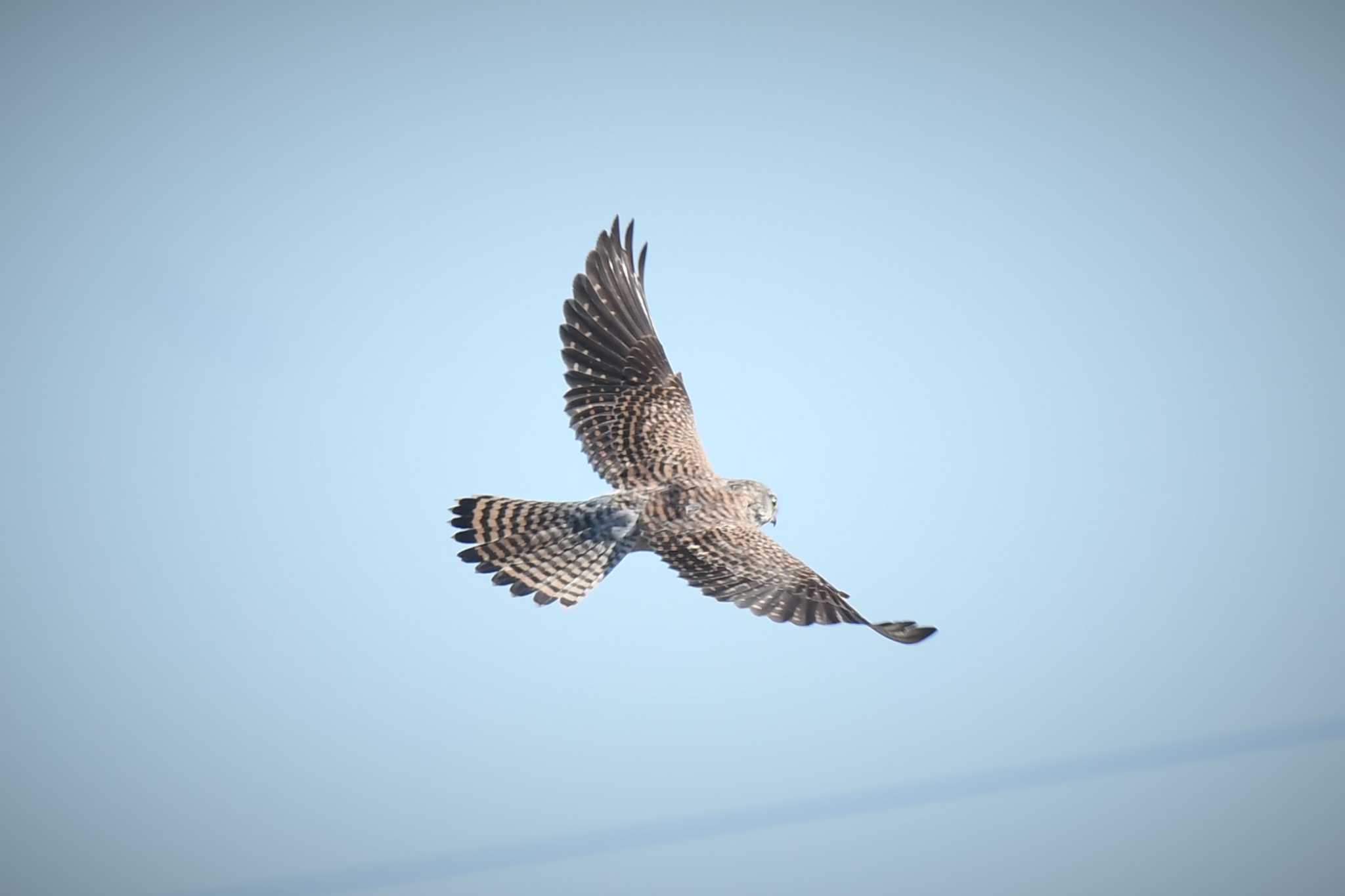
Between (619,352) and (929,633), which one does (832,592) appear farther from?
(619,352)

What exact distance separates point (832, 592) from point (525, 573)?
2.44 metres

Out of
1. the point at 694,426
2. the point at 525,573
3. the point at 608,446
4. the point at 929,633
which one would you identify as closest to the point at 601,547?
the point at 525,573

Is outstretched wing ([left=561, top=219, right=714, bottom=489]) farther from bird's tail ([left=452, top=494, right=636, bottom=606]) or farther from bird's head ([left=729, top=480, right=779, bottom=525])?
bird's tail ([left=452, top=494, right=636, bottom=606])

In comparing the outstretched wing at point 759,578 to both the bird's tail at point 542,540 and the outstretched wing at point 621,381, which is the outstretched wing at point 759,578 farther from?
the outstretched wing at point 621,381

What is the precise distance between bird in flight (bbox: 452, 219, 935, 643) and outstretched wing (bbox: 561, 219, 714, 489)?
0.04 feet

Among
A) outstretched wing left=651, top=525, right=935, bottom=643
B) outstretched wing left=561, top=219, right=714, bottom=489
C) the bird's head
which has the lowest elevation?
outstretched wing left=651, top=525, right=935, bottom=643

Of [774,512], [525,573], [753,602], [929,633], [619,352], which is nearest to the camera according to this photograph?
[929,633]

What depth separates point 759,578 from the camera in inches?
326

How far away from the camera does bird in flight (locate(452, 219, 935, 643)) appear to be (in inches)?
325

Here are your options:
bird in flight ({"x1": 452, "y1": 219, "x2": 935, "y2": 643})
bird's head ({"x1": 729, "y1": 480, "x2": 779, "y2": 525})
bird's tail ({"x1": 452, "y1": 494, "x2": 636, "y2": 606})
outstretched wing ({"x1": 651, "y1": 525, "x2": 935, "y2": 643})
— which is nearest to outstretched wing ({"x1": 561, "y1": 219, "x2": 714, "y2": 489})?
bird in flight ({"x1": 452, "y1": 219, "x2": 935, "y2": 643})

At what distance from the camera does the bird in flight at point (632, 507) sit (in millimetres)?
8258

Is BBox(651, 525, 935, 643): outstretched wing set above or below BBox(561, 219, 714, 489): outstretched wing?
below

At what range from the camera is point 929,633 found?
7.26 metres

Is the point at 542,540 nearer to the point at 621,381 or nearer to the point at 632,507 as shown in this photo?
the point at 632,507
